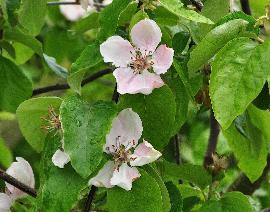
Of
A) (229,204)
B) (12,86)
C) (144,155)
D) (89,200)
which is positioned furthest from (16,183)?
(12,86)

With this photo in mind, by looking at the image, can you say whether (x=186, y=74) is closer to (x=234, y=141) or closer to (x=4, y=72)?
(x=234, y=141)

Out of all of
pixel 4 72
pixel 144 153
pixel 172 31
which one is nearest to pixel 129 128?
pixel 144 153

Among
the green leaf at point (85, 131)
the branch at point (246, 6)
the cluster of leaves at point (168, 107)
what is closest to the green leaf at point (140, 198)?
the cluster of leaves at point (168, 107)

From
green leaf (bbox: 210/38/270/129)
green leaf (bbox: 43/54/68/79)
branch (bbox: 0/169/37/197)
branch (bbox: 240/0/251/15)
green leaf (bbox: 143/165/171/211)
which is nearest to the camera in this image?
Result: green leaf (bbox: 210/38/270/129)

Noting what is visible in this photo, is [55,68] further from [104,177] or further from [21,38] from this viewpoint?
[104,177]

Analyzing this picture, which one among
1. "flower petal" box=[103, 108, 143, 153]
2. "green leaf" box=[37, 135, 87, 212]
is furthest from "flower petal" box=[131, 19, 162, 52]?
"green leaf" box=[37, 135, 87, 212]

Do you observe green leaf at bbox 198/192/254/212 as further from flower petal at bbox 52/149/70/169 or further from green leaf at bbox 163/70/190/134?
flower petal at bbox 52/149/70/169
